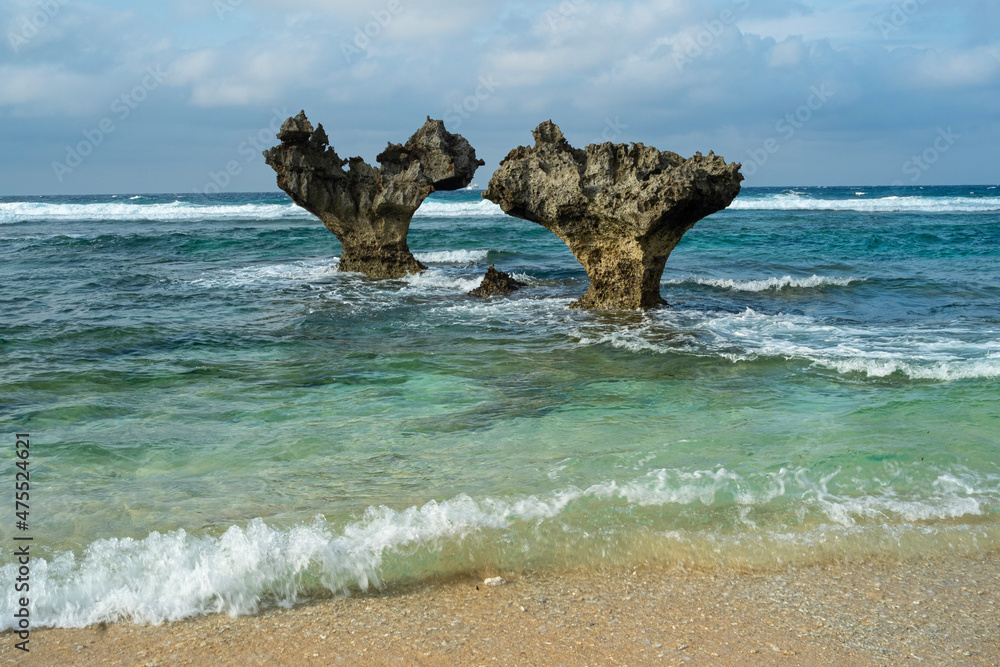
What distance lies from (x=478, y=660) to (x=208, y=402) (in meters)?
4.76

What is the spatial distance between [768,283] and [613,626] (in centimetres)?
1295

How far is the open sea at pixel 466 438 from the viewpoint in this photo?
423 centimetres

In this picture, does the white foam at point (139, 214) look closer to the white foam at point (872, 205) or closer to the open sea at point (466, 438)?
the white foam at point (872, 205)

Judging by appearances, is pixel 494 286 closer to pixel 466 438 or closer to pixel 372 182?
pixel 372 182

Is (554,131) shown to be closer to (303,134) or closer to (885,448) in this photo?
(303,134)

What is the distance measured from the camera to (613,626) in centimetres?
359

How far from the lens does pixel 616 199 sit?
11.4 meters

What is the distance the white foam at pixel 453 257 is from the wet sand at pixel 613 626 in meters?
16.7

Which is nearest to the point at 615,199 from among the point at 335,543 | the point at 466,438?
the point at 466,438

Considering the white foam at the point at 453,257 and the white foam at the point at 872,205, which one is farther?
the white foam at the point at 872,205

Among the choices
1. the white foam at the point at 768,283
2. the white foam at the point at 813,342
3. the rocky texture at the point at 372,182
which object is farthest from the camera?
the rocky texture at the point at 372,182

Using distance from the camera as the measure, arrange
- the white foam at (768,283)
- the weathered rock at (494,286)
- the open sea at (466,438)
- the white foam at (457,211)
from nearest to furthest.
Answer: the open sea at (466,438), the weathered rock at (494,286), the white foam at (768,283), the white foam at (457,211)

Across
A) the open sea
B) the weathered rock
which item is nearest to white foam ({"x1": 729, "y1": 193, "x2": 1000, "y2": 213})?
the open sea

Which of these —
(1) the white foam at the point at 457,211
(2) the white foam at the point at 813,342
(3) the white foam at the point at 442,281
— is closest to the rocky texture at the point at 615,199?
(2) the white foam at the point at 813,342
